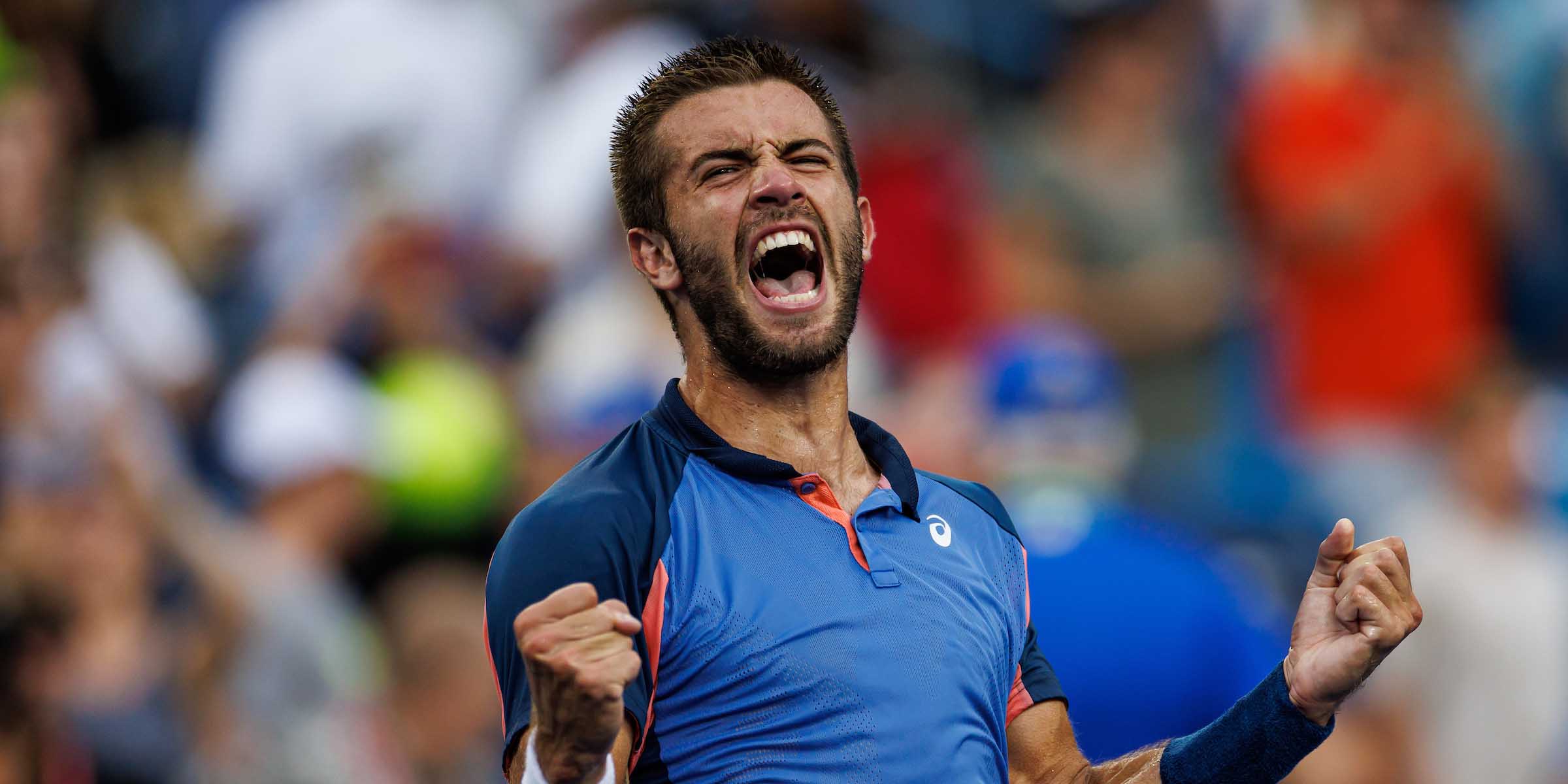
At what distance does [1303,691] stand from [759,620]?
897 mm

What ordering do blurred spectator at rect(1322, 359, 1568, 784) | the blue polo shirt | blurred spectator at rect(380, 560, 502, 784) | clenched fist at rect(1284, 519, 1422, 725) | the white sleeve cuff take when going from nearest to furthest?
the white sleeve cuff < the blue polo shirt < clenched fist at rect(1284, 519, 1422, 725) < blurred spectator at rect(380, 560, 502, 784) < blurred spectator at rect(1322, 359, 1568, 784)

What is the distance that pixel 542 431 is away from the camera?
7.99m

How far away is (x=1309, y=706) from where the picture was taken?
10.1 ft

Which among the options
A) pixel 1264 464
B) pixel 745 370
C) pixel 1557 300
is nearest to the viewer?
pixel 745 370

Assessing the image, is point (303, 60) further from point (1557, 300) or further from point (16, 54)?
point (1557, 300)

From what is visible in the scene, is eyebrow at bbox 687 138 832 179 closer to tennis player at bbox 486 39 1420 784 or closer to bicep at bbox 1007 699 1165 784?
tennis player at bbox 486 39 1420 784

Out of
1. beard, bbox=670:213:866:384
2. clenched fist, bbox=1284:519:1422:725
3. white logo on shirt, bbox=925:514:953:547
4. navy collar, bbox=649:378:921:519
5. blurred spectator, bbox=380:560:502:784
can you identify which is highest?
beard, bbox=670:213:866:384

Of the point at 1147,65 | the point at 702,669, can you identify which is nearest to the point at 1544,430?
the point at 1147,65

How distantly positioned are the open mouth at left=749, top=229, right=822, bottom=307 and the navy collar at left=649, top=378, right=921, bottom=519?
216 mm

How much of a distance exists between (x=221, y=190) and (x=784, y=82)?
6285 millimetres

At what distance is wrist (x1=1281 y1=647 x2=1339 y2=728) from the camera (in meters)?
3.09

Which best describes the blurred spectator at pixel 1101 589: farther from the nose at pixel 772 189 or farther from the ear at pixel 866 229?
the nose at pixel 772 189

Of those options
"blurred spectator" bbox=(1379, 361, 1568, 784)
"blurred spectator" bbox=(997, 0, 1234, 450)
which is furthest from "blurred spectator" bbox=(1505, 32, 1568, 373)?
"blurred spectator" bbox=(997, 0, 1234, 450)

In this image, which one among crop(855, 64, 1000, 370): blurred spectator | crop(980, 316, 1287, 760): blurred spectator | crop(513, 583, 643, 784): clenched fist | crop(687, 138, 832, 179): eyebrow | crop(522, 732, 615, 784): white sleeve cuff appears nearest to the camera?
crop(513, 583, 643, 784): clenched fist
